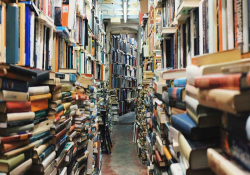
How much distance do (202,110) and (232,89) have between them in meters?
0.19

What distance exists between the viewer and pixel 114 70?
9.87m

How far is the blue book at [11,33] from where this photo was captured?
1310 mm

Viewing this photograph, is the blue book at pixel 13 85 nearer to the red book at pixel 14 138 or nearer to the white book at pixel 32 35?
the red book at pixel 14 138

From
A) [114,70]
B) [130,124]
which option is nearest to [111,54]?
[114,70]

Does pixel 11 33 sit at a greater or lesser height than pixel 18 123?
greater

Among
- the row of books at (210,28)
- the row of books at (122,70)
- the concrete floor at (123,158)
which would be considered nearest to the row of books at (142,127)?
the concrete floor at (123,158)

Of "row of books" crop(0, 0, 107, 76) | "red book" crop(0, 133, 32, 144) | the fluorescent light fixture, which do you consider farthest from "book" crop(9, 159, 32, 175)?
the fluorescent light fixture

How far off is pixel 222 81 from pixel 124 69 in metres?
10.5

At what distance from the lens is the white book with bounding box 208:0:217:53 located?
3.36 feet

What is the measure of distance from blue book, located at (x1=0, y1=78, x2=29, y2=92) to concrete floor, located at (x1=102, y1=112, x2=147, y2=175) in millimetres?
3751

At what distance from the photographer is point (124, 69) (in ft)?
36.1

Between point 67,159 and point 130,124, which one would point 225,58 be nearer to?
point 67,159

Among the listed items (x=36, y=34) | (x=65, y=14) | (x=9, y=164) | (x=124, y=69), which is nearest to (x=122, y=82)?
(x=124, y=69)

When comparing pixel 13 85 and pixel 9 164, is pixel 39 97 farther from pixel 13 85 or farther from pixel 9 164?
pixel 9 164
